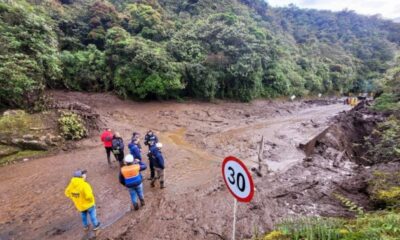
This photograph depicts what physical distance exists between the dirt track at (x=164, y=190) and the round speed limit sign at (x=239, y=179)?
220cm

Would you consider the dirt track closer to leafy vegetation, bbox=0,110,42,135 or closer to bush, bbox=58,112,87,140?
bush, bbox=58,112,87,140

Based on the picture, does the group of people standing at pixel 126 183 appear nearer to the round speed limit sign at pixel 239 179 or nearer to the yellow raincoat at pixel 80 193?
the yellow raincoat at pixel 80 193

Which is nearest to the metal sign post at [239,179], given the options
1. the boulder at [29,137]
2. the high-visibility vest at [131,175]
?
the high-visibility vest at [131,175]

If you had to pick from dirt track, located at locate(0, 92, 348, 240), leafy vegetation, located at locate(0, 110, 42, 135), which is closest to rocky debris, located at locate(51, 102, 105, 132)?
dirt track, located at locate(0, 92, 348, 240)

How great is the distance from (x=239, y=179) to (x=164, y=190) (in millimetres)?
4541

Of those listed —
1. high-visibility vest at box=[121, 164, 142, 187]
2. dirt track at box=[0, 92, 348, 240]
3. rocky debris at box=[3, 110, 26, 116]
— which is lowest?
dirt track at box=[0, 92, 348, 240]

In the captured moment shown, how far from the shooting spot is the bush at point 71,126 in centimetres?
1148

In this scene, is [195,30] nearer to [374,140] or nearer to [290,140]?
[290,140]

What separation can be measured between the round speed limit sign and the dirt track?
2.20m

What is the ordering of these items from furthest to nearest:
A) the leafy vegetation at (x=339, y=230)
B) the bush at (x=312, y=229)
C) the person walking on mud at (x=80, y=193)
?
the person walking on mud at (x=80, y=193) → the bush at (x=312, y=229) → the leafy vegetation at (x=339, y=230)

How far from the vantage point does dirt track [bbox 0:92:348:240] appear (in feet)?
17.9

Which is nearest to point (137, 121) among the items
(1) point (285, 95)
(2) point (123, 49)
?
(2) point (123, 49)

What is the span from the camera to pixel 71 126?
1174 cm

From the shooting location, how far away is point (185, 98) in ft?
73.9
